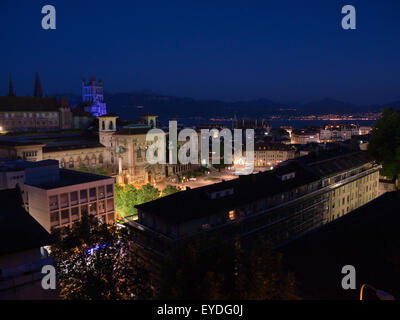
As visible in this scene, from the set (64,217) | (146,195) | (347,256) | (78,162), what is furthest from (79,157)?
(347,256)

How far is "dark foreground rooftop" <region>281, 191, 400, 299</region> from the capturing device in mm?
11750

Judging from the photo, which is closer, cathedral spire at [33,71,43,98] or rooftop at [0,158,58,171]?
rooftop at [0,158,58,171]

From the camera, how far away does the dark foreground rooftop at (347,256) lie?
11.8m

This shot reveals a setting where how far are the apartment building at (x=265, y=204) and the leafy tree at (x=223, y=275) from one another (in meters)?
2.09

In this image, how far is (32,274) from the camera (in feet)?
43.2

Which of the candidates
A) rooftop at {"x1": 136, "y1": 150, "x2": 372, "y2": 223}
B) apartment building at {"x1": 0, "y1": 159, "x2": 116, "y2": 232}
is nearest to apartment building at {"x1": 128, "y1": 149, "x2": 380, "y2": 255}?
rooftop at {"x1": 136, "y1": 150, "x2": 372, "y2": 223}

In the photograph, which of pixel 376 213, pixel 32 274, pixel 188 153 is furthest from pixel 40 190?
pixel 188 153

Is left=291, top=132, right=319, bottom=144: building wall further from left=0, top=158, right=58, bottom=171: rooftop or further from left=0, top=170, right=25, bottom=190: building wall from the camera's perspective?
left=0, top=170, right=25, bottom=190: building wall

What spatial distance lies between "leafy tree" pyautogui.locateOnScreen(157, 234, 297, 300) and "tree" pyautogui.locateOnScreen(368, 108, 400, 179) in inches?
1453

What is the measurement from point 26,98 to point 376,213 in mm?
74189

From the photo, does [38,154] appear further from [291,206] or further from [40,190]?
[291,206]

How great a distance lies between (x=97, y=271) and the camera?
15633 mm

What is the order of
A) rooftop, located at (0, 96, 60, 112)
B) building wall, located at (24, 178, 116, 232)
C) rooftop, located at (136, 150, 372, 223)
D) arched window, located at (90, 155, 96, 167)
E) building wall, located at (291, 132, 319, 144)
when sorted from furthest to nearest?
building wall, located at (291, 132, 319, 144) < rooftop, located at (0, 96, 60, 112) < arched window, located at (90, 155, 96, 167) < building wall, located at (24, 178, 116, 232) < rooftop, located at (136, 150, 372, 223)

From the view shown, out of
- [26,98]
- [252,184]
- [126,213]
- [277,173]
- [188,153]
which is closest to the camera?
[252,184]
